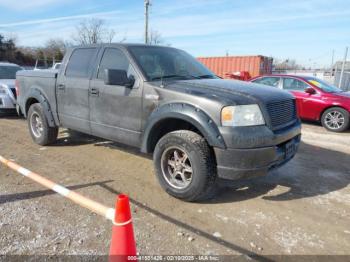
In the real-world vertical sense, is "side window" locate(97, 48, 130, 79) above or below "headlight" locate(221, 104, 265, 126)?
above

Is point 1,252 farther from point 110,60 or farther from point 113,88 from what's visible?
point 110,60

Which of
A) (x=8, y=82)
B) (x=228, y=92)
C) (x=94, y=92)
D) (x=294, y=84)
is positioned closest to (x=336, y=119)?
(x=294, y=84)

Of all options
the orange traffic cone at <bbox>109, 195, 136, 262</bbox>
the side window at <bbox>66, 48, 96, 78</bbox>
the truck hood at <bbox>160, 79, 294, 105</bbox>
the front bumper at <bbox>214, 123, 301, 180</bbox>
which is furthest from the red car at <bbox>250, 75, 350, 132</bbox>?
the orange traffic cone at <bbox>109, 195, 136, 262</bbox>

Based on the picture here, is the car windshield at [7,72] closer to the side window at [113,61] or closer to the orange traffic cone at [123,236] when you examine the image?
the side window at [113,61]

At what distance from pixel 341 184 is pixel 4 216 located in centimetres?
438

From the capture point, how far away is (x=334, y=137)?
793 cm

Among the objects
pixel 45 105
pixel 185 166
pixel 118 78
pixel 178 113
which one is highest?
pixel 118 78

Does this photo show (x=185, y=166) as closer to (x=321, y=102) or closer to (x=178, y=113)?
(x=178, y=113)

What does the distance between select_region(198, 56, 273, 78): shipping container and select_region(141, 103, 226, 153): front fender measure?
15.9 metres

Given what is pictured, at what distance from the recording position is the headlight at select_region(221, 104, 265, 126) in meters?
3.47

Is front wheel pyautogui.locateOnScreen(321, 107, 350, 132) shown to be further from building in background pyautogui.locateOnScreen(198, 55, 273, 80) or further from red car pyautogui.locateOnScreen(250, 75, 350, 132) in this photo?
building in background pyautogui.locateOnScreen(198, 55, 273, 80)

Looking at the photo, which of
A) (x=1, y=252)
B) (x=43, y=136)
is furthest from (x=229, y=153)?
(x=43, y=136)

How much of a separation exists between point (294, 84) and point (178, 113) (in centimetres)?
697

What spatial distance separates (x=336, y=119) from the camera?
8.68m
